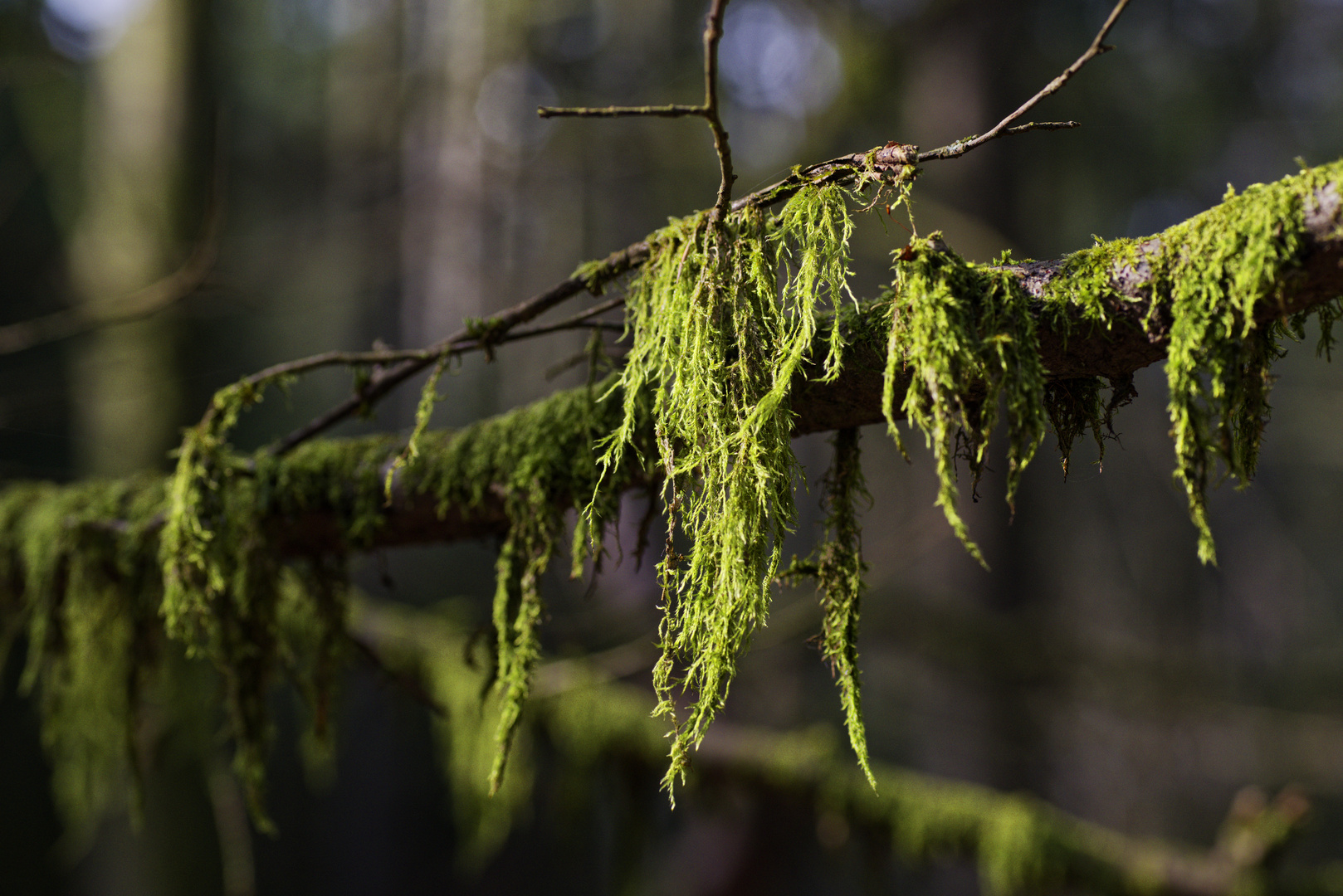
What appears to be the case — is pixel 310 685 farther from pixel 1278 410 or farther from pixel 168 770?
pixel 1278 410

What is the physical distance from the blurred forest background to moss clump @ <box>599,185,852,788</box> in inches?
13.1

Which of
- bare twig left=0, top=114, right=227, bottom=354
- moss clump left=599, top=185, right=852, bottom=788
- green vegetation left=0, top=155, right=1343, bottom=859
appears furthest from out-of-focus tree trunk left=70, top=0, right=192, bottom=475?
moss clump left=599, top=185, right=852, bottom=788

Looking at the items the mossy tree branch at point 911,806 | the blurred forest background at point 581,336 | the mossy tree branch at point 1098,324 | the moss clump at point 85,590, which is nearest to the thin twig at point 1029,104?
the mossy tree branch at point 1098,324

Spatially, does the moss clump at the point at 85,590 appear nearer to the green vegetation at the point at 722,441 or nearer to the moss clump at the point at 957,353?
the green vegetation at the point at 722,441

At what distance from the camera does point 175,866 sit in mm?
2900

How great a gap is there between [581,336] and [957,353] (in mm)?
5430

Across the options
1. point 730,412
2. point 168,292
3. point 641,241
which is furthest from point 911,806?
point 168,292

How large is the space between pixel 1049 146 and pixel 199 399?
16.1 ft

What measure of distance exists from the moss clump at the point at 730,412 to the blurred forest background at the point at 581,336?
1.09 feet

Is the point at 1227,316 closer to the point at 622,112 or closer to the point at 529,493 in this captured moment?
the point at 622,112

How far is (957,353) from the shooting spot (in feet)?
2.05

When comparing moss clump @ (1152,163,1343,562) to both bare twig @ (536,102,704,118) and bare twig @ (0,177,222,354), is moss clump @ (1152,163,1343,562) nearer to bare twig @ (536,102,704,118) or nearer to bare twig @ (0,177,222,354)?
bare twig @ (536,102,704,118)

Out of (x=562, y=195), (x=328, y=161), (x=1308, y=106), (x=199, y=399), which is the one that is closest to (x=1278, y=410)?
(x=1308, y=106)

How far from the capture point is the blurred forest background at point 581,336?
9.60ft
